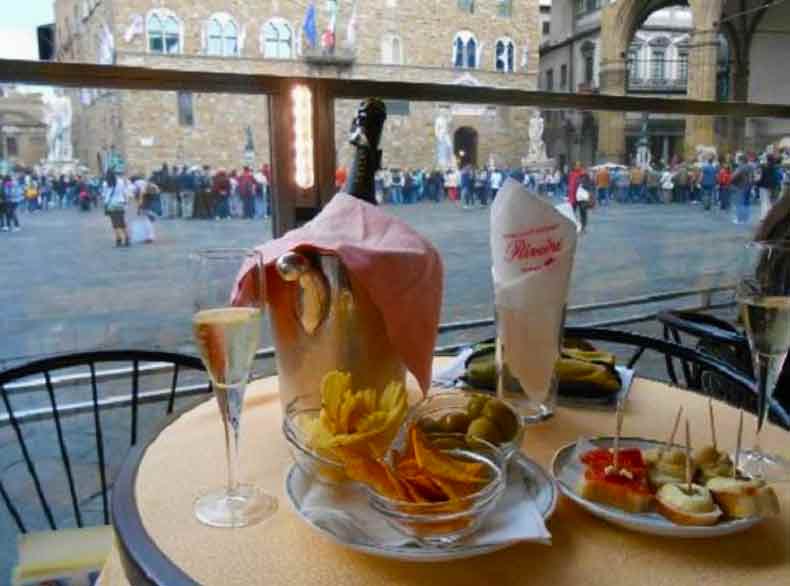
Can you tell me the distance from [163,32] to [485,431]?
77.2 ft

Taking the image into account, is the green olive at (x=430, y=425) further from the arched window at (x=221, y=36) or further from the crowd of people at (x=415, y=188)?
the arched window at (x=221, y=36)

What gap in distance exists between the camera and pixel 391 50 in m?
23.9

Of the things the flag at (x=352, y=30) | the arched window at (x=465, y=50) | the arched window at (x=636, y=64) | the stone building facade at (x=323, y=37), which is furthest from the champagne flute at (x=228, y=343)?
the arched window at (x=636, y=64)

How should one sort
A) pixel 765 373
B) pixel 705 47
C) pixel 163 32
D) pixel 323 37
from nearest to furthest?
pixel 765 373
pixel 705 47
pixel 163 32
pixel 323 37

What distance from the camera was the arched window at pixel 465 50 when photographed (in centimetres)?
2395

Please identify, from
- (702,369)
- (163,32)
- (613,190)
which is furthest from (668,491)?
(163,32)

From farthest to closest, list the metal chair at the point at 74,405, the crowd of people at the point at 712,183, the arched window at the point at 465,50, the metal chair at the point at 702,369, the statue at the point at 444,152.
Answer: the arched window at the point at 465,50 → the statue at the point at 444,152 → the crowd of people at the point at 712,183 → the metal chair at the point at 74,405 → the metal chair at the point at 702,369

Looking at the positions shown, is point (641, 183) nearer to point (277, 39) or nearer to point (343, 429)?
point (343, 429)

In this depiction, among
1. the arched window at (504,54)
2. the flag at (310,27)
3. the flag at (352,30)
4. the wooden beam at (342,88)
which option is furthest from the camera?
the arched window at (504,54)

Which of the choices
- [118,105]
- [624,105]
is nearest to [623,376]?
[624,105]

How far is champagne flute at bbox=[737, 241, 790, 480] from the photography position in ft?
2.21

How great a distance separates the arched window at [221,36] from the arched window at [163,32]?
91cm

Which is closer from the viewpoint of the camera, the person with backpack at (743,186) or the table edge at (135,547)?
the table edge at (135,547)

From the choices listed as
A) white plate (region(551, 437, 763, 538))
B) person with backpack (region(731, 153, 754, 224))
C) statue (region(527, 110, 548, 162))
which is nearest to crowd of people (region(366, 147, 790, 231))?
person with backpack (region(731, 153, 754, 224))
